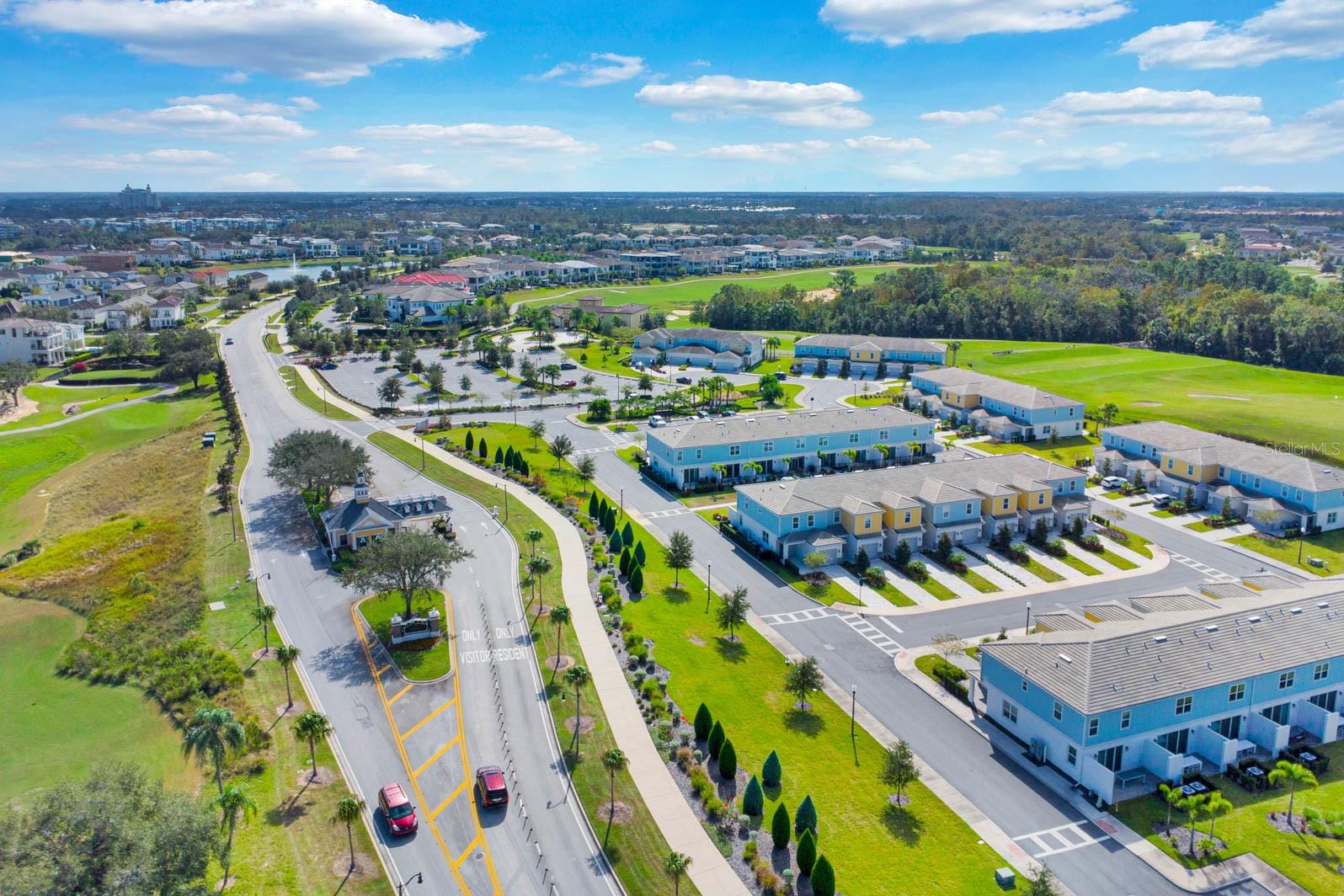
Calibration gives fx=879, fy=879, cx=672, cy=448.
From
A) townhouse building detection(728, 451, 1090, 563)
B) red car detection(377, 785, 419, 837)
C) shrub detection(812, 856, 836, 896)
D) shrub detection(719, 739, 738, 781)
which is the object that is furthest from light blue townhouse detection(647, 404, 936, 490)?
shrub detection(812, 856, 836, 896)

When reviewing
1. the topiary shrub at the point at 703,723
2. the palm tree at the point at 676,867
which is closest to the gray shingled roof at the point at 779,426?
the topiary shrub at the point at 703,723

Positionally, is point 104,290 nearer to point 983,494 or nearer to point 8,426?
point 8,426

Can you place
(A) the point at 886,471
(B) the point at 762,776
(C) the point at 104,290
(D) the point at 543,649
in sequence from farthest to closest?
(C) the point at 104,290 → (A) the point at 886,471 → (D) the point at 543,649 → (B) the point at 762,776

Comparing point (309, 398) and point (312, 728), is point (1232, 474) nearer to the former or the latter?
point (312, 728)

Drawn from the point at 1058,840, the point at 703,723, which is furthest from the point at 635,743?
the point at 1058,840

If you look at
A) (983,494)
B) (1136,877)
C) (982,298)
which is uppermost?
(982,298)

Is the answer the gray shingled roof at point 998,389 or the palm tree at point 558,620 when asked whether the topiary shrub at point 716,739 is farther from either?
the gray shingled roof at point 998,389

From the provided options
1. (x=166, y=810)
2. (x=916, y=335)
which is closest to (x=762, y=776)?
(x=166, y=810)

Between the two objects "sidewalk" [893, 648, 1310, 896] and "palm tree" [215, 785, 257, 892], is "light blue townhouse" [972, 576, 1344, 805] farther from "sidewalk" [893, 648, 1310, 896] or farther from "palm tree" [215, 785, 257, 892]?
"palm tree" [215, 785, 257, 892]
